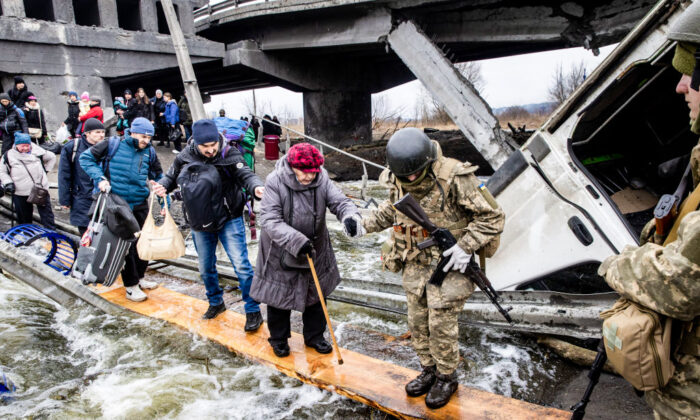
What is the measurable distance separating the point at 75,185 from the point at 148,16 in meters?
12.4

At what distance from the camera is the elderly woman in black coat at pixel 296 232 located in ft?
9.68

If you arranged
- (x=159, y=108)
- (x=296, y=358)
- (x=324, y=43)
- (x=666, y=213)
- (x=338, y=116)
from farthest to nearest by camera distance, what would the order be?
(x=338, y=116) → (x=159, y=108) → (x=324, y=43) → (x=296, y=358) → (x=666, y=213)

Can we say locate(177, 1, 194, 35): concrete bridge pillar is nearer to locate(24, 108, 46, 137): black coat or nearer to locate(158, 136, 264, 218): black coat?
locate(24, 108, 46, 137): black coat

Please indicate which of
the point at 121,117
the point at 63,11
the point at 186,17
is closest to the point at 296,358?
the point at 121,117

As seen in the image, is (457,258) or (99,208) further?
(99,208)

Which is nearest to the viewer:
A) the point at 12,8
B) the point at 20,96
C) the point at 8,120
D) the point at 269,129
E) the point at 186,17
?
the point at 8,120

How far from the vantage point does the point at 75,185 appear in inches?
199

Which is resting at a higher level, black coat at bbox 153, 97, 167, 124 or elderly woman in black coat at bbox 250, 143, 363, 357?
black coat at bbox 153, 97, 167, 124

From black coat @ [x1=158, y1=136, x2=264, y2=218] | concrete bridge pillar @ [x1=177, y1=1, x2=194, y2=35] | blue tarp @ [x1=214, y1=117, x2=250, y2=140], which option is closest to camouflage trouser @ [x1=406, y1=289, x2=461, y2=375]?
black coat @ [x1=158, y1=136, x2=264, y2=218]

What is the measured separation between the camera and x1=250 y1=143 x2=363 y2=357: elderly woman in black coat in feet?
9.68

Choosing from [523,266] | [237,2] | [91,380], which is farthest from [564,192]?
[237,2]

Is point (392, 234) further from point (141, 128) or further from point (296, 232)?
point (141, 128)

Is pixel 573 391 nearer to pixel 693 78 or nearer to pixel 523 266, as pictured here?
pixel 523 266

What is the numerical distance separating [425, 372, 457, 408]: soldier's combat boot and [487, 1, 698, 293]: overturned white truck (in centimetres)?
123
